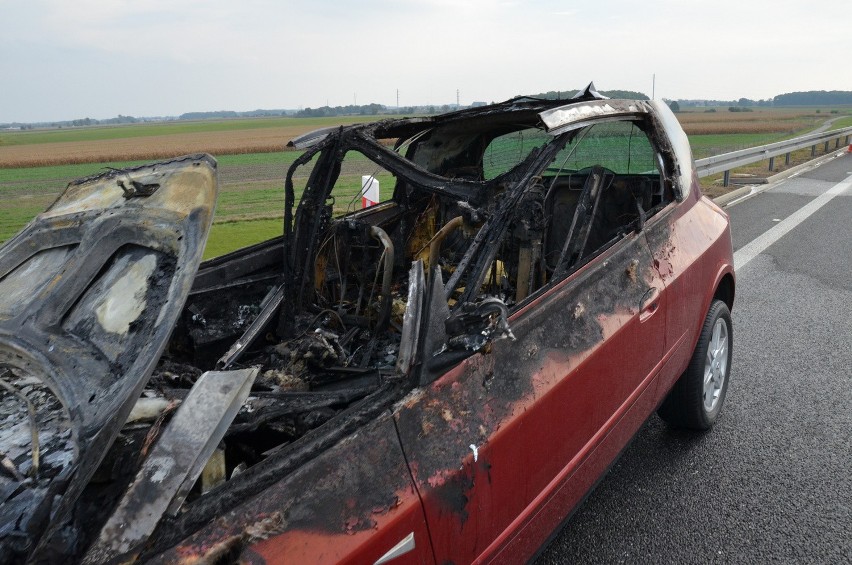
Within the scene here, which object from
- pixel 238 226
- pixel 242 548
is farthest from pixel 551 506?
pixel 238 226

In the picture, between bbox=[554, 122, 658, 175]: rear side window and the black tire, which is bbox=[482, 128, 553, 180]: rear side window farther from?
the black tire

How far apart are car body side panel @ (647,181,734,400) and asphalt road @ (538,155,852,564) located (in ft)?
1.55

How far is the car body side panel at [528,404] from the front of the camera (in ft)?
5.64

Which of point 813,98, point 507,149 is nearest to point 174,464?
point 507,149

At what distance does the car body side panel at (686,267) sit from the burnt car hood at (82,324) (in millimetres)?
2065

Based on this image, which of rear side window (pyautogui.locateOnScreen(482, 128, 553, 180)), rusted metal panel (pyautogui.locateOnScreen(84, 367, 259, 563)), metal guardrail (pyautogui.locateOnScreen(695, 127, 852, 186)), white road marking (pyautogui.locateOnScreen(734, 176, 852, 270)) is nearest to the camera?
rusted metal panel (pyautogui.locateOnScreen(84, 367, 259, 563))

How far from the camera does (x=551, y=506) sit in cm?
213

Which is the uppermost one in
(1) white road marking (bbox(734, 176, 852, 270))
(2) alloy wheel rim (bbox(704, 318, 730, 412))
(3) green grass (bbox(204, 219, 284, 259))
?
(2) alloy wheel rim (bbox(704, 318, 730, 412))

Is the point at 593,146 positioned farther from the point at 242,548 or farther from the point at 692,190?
the point at 242,548

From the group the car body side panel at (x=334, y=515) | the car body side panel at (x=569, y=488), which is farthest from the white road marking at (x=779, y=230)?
the car body side panel at (x=334, y=515)

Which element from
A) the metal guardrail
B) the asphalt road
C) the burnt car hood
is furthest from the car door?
the metal guardrail

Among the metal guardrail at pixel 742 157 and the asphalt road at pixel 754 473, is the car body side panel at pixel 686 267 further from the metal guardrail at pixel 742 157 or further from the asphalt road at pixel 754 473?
the metal guardrail at pixel 742 157

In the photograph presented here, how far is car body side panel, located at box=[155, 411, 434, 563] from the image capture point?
4.52 ft

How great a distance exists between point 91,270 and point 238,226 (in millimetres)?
9542
